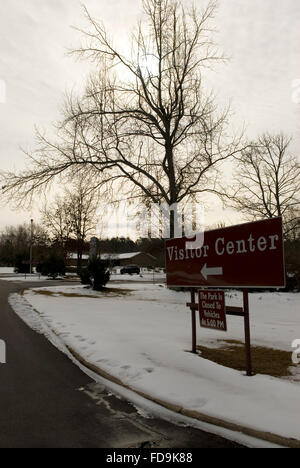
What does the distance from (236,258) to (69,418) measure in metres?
3.39

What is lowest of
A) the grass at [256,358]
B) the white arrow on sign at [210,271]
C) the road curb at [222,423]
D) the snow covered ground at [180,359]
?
the grass at [256,358]

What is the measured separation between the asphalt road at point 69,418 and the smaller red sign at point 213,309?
2.27 metres

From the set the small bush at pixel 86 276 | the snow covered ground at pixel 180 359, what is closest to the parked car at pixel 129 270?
the small bush at pixel 86 276

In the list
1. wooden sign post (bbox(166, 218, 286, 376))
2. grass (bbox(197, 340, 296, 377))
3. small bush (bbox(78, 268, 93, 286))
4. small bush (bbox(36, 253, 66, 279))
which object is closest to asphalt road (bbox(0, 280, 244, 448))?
wooden sign post (bbox(166, 218, 286, 376))

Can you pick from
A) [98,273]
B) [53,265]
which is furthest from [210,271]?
[53,265]

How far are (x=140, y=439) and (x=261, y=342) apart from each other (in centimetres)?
569

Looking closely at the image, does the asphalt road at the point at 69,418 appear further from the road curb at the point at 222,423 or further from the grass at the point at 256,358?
the grass at the point at 256,358

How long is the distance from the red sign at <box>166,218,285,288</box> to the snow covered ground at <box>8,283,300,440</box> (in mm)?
1358

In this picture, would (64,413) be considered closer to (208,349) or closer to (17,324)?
(208,349)

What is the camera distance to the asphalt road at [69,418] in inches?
146

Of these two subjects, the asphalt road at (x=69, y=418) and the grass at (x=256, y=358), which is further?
the grass at (x=256, y=358)

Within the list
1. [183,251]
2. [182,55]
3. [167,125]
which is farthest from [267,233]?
Result: [182,55]

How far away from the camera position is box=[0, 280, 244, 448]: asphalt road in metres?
3.70

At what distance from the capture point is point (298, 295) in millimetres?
19719
